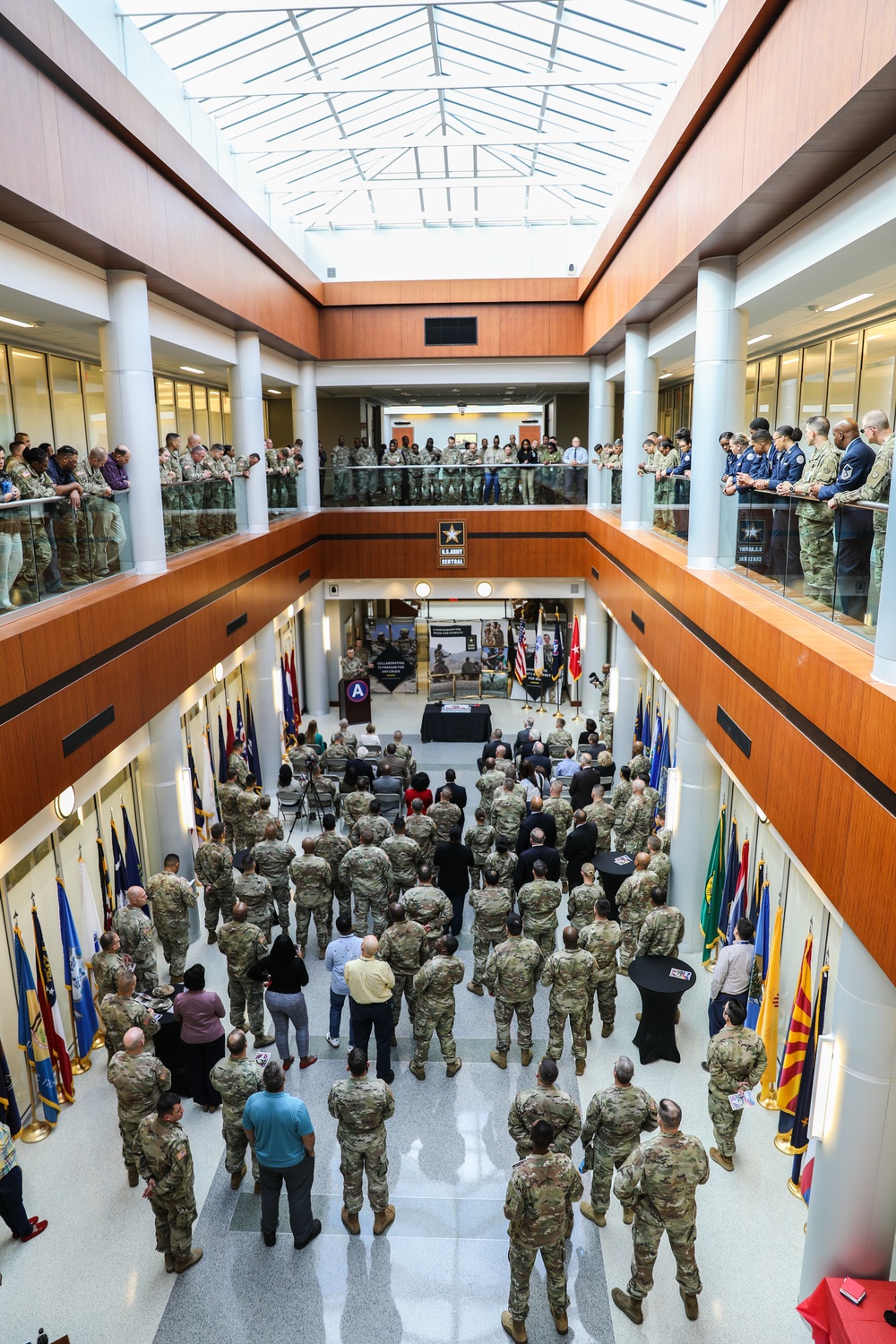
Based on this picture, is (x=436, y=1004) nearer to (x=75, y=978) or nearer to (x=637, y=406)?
(x=75, y=978)

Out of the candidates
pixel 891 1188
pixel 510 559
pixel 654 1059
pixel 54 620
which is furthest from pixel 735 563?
pixel 510 559

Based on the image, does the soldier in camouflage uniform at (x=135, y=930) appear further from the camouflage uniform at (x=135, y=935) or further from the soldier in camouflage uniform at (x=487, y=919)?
the soldier in camouflage uniform at (x=487, y=919)

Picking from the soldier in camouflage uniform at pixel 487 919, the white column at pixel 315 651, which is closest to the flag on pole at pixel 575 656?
the white column at pixel 315 651

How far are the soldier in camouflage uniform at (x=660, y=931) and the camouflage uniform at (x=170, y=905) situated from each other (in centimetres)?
464

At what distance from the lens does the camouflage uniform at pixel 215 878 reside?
11.2 m

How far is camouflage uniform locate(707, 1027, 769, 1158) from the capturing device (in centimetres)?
768

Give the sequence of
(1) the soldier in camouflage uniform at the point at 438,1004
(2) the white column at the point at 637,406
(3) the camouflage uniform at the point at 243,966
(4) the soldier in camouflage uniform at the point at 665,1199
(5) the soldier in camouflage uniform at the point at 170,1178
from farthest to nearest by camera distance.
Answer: (2) the white column at the point at 637,406 < (3) the camouflage uniform at the point at 243,966 < (1) the soldier in camouflage uniform at the point at 438,1004 < (5) the soldier in camouflage uniform at the point at 170,1178 < (4) the soldier in camouflage uniform at the point at 665,1199

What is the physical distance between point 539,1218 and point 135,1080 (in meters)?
3.20

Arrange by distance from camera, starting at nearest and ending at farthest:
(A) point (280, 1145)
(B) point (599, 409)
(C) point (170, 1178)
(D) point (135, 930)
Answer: (C) point (170, 1178)
(A) point (280, 1145)
(D) point (135, 930)
(B) point (599, 409)

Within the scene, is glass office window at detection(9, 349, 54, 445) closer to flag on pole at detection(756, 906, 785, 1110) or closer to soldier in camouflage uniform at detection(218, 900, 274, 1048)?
soldier in camouflage uniform at detection(218, 900, 274, 1048)

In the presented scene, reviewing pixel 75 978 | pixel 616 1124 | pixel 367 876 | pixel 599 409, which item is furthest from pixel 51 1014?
pixel 599 409

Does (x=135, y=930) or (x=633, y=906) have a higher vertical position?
(x=135, y=930)

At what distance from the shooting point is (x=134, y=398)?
35.2 feet

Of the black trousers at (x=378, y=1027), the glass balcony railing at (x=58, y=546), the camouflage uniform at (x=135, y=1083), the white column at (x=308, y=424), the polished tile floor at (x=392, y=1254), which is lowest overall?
the polished tile floor at (x=392, y=1254)
